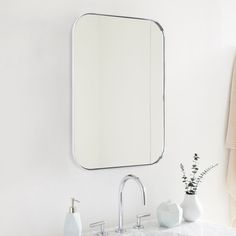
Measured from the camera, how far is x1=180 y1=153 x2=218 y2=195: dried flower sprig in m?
2.37

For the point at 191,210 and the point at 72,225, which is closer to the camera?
the point at 72,225

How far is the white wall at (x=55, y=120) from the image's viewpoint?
1.93 meters

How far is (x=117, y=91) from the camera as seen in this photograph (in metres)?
2.24

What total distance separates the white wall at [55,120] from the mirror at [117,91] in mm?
49

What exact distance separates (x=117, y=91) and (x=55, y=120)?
1.19ft

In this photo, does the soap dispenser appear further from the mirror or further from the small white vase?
the small white vase

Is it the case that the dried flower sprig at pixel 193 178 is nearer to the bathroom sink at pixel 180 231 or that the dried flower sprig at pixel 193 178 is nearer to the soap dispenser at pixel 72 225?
the bathroom sink at pixel 180 231

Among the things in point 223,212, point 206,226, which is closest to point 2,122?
point 206,226

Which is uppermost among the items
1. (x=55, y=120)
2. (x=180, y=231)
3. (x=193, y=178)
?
(x=55, y=120)

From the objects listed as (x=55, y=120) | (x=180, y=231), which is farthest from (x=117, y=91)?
(x=180, y=231)

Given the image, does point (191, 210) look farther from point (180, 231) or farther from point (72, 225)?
point (72, 225)

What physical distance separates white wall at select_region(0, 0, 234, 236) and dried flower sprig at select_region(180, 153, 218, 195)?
0.04 m

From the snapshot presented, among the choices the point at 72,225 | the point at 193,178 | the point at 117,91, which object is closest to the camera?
the point at 72,225

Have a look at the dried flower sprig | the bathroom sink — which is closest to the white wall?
the dried flower sprig
